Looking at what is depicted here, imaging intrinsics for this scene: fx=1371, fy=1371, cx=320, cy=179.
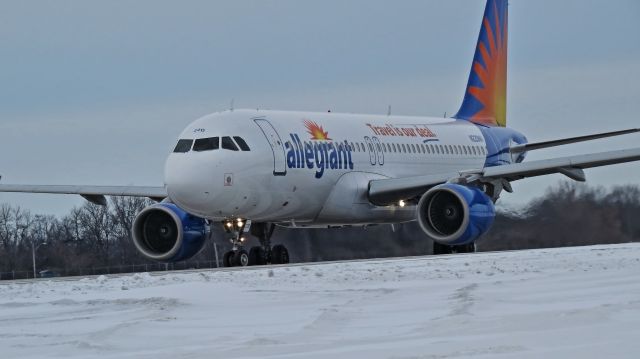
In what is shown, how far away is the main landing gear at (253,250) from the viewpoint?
28.4m

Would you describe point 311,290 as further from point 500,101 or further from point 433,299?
point 500,101

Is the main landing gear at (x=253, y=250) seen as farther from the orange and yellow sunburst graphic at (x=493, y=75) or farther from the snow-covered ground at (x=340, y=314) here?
the orange and yellow sunburst graphic at (x=493, y=75)

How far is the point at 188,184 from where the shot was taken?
88.8ft

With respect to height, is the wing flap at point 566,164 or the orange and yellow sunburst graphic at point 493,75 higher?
the orange and yellow sunburst graphic at point 493,75

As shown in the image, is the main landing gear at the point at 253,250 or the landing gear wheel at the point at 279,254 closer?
the main landing gear at the point at 253,250

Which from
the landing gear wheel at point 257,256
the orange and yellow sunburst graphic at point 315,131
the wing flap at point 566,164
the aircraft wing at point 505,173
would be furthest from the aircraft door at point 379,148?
the landing gear wheel at point 257,256

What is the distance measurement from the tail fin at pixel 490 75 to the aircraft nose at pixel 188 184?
43.1ft

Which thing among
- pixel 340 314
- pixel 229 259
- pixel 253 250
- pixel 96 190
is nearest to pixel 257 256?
pixel 253 250

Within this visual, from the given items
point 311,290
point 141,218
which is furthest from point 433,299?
point 141,218

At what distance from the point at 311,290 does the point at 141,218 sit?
1345cm

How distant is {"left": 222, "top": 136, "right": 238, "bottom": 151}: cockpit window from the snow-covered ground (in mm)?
7472

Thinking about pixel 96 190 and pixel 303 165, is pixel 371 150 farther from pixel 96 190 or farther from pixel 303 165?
pixel 96 190

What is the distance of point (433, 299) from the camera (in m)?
15.9

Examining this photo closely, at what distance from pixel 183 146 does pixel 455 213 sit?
5.87 meters
